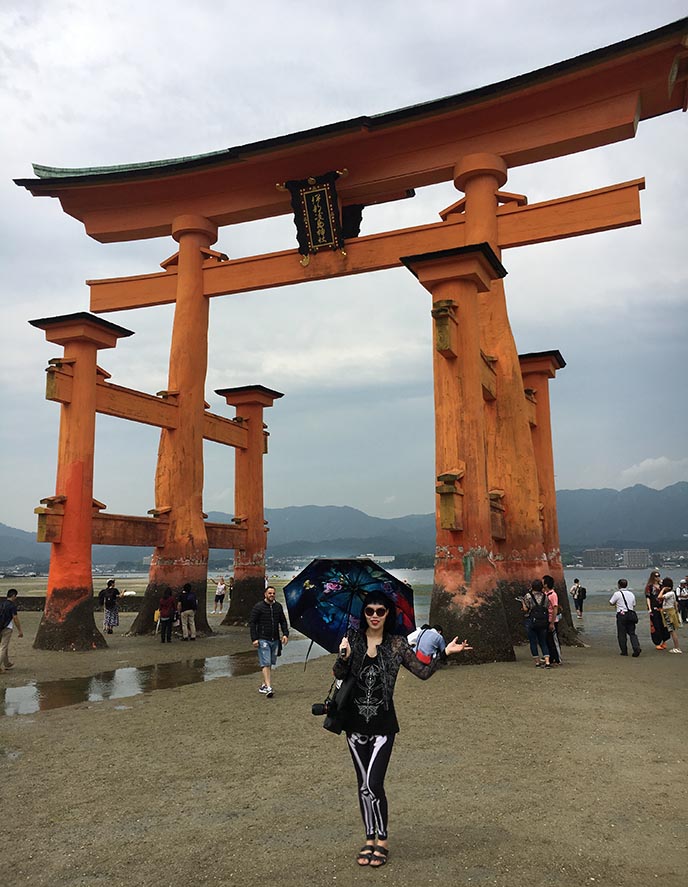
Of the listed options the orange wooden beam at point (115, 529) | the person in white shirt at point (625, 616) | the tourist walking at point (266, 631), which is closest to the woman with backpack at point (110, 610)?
the orange wooden beam at point (115, 529)

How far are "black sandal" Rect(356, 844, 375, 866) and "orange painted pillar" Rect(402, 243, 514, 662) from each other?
7906mm

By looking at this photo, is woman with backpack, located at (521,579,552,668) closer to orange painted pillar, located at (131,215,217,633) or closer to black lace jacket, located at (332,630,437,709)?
black lace jacket, located at (332,630,437,709)

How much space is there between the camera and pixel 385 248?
16.4 m

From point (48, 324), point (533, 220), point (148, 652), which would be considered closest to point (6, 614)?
point (148, 652)

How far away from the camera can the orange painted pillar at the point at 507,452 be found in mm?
15031

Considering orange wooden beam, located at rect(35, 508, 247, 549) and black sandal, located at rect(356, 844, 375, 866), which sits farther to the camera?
orange wooden beam, located at rect(35, 508, 247, 549)

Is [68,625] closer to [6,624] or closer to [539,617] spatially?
[6,624]

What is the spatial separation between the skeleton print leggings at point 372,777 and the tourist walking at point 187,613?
42.1 ft

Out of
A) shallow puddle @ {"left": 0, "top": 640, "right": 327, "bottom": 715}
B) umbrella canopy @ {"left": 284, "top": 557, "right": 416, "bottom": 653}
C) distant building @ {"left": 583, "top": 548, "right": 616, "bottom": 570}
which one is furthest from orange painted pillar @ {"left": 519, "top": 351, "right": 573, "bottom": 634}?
distant building @ {"left": 583, "top": 548, "right": 616, "bottom": 570}

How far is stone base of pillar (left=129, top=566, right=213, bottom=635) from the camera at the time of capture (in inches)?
666

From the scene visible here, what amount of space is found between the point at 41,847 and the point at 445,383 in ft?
31.9

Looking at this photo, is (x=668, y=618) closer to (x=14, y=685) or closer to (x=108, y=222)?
(x=14, y=685)

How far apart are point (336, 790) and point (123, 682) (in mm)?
6495

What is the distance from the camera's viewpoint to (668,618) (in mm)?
12859
